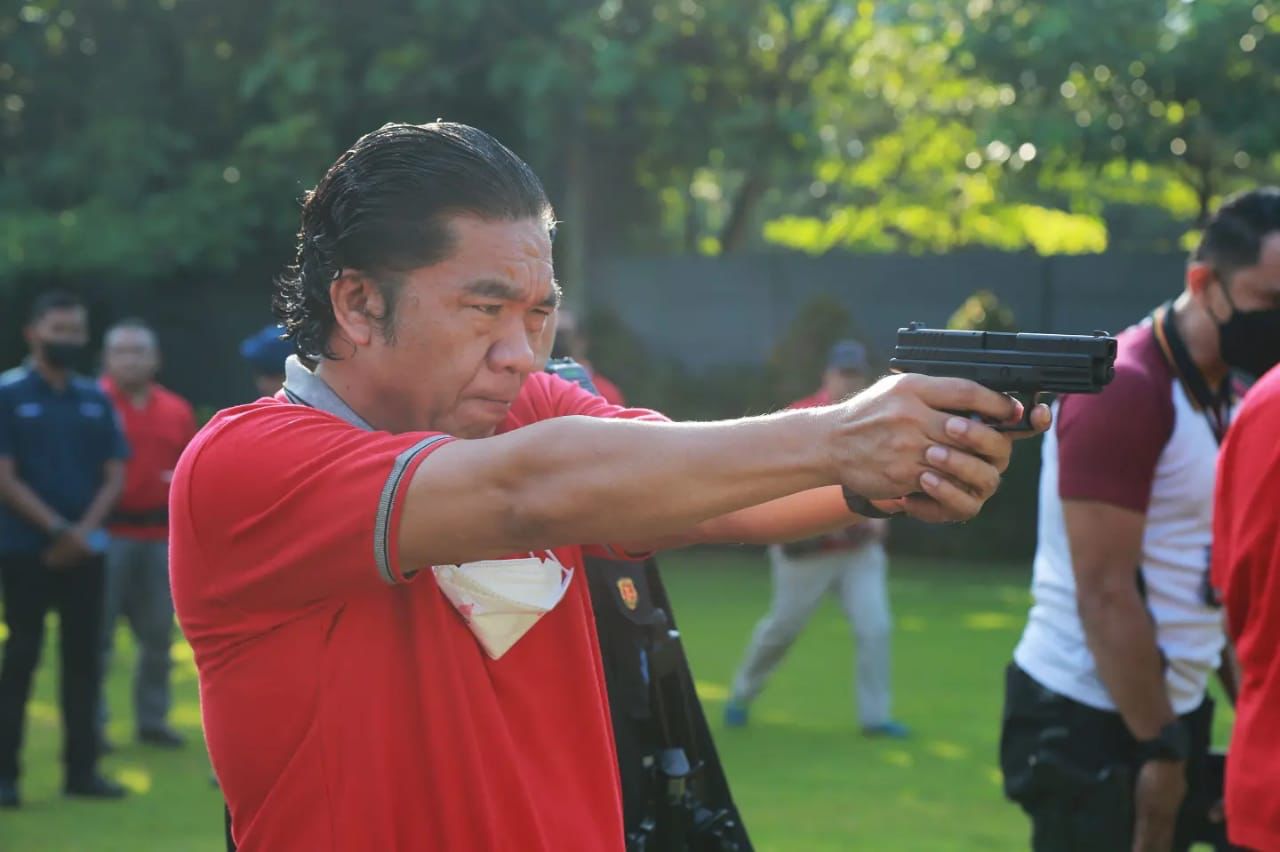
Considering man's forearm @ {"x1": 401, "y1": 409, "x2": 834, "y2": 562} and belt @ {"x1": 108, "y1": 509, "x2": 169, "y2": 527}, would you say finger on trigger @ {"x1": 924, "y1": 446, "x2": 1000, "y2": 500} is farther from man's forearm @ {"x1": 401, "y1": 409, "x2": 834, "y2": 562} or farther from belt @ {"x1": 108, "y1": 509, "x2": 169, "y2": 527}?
belt @ {"x1": 108, "y1": 509, "x2": 169, "y2": 527}

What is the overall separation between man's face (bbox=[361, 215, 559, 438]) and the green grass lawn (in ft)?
16.1

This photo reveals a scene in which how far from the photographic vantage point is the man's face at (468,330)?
2.49m

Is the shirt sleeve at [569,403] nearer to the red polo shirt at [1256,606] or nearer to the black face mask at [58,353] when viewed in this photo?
the red polo shirt at [1256,606]

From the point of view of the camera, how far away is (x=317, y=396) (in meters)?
2.56

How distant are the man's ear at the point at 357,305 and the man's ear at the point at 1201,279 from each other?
2.66m

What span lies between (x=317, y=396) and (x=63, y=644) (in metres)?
6.24

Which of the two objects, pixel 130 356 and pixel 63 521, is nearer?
pixel 63 521

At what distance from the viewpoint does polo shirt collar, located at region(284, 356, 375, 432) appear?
2547 millimetres

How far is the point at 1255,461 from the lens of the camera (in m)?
3.36

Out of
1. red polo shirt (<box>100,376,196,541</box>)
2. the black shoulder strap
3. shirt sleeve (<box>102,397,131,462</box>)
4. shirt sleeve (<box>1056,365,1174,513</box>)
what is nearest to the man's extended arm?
shirt sleeve (<box>1056,365,1174,513</box>)

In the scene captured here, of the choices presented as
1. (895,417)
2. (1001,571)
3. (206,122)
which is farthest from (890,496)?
(206,122)

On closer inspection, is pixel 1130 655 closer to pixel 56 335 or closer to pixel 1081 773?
pixel 1081 773

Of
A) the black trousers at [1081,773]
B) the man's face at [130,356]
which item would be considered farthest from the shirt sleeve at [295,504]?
the man's face at [130,356]

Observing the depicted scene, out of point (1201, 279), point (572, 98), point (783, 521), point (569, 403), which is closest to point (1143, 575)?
point (1201, 279)
